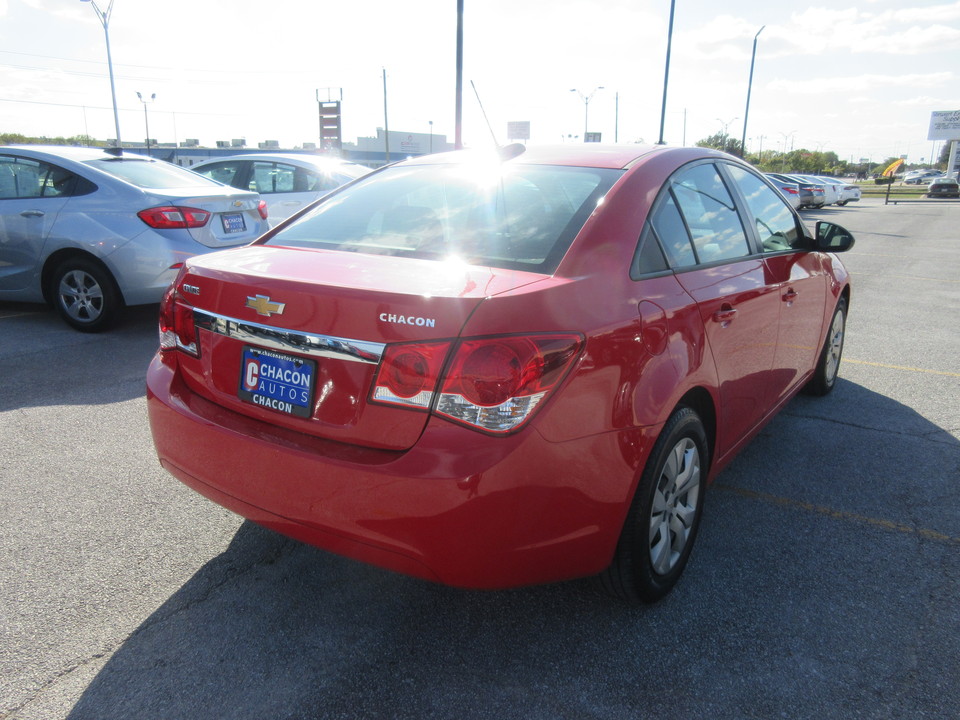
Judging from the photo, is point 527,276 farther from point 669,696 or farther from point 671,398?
point 669,696

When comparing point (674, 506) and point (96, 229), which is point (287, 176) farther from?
point (674, 506)

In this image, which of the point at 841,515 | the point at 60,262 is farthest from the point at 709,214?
→ the point at 60,262

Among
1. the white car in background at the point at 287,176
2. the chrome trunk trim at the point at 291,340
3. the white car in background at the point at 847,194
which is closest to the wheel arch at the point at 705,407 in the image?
the chrome trunk trim at the point at 291,340

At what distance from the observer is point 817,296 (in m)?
4.28

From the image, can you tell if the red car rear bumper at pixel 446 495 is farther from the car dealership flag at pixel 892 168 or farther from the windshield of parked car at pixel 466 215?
the car dealership flag at pixel 892 168

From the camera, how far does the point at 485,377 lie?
200 centimetres

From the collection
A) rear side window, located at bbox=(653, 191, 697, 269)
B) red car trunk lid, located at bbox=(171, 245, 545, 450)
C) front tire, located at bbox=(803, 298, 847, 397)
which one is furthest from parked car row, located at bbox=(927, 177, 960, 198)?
red car trunk lid, located at bbox=(171, 245, 545, 450)

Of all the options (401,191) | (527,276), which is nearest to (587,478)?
(527,276)

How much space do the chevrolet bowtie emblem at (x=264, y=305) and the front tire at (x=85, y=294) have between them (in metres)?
4.69

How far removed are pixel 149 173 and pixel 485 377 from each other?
5945 millimetres

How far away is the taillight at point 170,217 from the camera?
20.3ft

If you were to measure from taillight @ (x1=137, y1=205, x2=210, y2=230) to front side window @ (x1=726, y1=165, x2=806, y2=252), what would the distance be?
Result: 453cm

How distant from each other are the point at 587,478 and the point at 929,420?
140 inches

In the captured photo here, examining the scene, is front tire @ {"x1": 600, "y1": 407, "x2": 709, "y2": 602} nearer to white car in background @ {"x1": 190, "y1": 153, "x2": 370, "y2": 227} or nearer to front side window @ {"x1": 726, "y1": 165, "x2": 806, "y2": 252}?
front side window @ {"x1": 726, "y1": 165, "x2": 806, "y2": 252}
